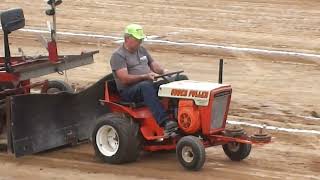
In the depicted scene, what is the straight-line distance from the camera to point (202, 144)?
8.91m

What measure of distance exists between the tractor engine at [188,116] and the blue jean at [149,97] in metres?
0.19

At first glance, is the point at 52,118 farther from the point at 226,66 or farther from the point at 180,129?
the point at 226,66

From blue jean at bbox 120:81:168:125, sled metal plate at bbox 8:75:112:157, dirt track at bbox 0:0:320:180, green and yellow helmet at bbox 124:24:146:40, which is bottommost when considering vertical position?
dirt track at bbox 0:0:320:180

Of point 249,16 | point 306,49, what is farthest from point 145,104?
point 249,16

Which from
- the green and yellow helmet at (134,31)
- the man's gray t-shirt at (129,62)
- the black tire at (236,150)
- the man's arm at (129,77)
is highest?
the green and yellow helmet at (134,31)

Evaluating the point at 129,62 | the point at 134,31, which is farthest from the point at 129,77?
the point at 134,31

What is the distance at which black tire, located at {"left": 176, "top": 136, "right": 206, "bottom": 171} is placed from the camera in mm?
8820

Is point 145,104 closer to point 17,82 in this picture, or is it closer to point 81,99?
point 81,99

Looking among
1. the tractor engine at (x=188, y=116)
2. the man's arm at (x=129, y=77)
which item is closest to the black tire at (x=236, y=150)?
the tractor engine at (x=188, y=116)

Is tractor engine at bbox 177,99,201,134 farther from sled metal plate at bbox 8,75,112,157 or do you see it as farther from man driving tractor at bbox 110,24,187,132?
sled metal plate at bbox 8,75,112,157

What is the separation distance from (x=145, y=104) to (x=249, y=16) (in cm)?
1338

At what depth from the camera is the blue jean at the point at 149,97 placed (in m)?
9.15

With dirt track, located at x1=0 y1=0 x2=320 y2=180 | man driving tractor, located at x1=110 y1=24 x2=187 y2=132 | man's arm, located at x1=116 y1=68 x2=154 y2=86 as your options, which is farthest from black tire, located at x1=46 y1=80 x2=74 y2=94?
man's arm, located at x1=116 y1=68 x2=154 y2=86

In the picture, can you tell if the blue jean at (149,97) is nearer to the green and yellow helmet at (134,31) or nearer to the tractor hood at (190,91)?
the tractor hood at (190,91)
